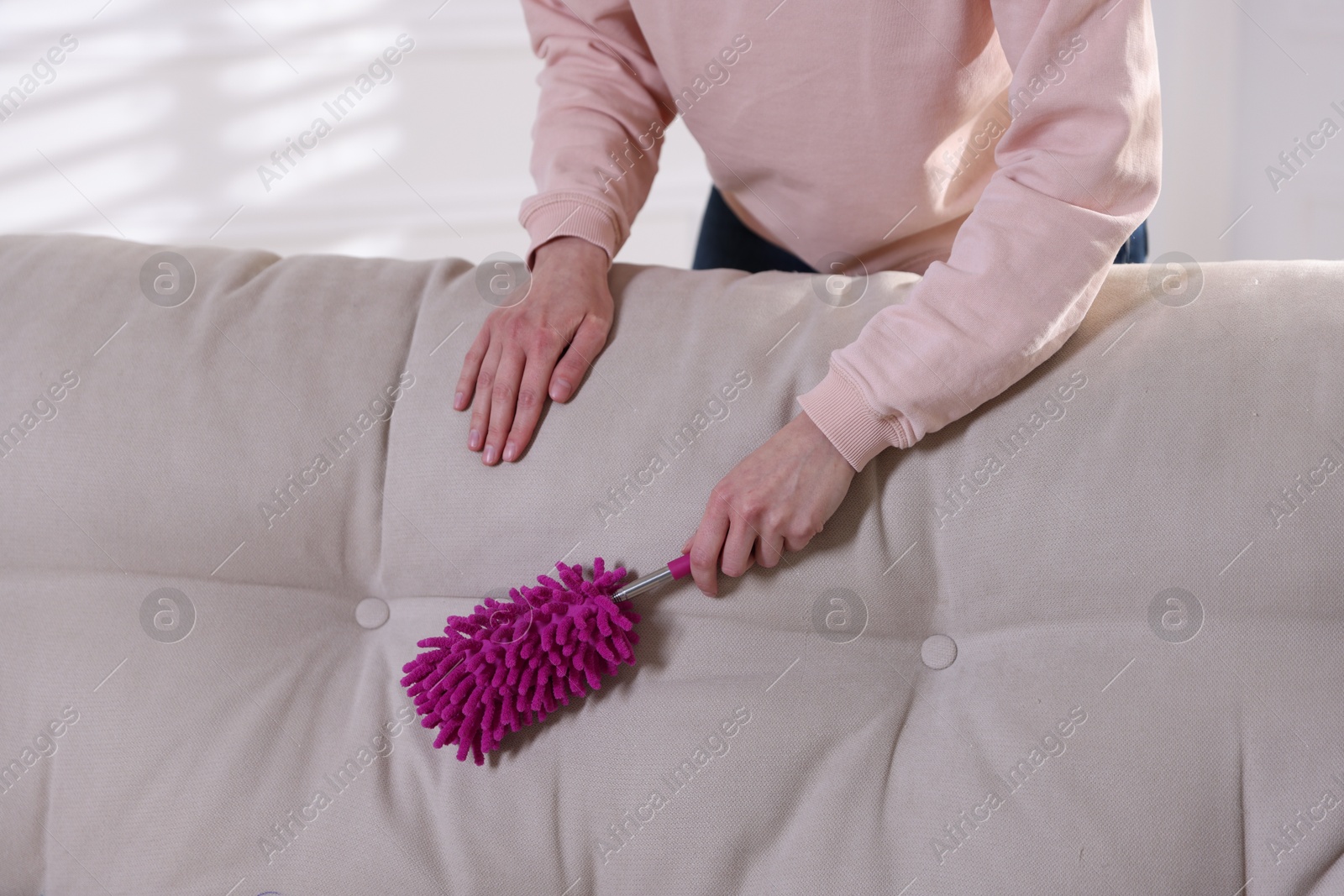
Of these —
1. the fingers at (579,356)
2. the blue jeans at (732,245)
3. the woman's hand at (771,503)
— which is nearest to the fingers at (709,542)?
the woman's hand at (771,503)

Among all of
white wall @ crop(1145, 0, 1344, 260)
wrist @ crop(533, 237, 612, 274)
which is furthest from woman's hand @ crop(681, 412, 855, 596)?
white wall @ crop(1145, 0, 1344, 260)

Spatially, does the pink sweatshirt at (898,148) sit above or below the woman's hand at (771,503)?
above

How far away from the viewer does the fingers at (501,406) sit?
0.70 metres

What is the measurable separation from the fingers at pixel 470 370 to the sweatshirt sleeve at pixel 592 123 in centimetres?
11

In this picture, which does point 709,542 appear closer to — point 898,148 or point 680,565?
point 680,565

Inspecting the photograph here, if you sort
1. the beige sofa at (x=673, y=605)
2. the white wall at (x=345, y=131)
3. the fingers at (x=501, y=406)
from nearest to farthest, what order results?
the beige sofa at (x=673, y=605)
the fingers at (x=501, y=406)
the white wall at (x=345, y=131)

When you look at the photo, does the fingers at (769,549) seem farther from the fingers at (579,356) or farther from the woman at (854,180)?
the fingers at (579,356)

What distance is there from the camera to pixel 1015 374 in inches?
25.7

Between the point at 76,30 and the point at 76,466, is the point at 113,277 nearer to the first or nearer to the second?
the point at 76,466

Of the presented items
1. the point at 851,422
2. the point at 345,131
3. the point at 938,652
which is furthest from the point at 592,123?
the point at 345,131

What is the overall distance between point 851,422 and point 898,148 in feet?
0.82

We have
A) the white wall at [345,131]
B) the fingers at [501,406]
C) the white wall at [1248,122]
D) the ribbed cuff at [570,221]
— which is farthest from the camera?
the white wall at [345,131]

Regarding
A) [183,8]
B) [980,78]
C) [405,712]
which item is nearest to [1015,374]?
[980,78]

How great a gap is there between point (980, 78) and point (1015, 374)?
0.78 feet
